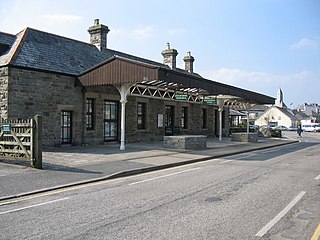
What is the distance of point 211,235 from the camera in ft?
16.6

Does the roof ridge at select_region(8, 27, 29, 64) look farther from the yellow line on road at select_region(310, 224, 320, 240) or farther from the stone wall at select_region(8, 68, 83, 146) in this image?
the yellow line on road at select_region(310, 224, 320, 240)

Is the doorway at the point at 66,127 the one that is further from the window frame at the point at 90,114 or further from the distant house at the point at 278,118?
the distant house at the point at 278,118

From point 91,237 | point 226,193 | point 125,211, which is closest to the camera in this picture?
point 91,237

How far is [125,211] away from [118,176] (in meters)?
4.12

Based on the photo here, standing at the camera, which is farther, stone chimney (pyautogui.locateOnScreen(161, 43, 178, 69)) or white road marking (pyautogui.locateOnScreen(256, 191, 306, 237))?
stone chimney (pyautogui.locateOnScreen(161, 43, 178, 69))

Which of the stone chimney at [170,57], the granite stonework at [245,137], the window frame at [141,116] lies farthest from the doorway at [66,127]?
the stone chimney at [170,57]

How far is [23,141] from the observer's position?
11.9 m

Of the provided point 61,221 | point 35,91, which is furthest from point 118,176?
point 35,91

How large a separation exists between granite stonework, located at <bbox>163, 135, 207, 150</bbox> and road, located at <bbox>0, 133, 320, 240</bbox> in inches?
345

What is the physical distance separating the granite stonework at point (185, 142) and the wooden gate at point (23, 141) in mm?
9235

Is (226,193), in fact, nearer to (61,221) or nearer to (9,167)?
(61,221)

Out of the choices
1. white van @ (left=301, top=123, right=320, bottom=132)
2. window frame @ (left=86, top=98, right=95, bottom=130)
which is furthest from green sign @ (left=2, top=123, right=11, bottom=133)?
white van @ (left=301, top=123, right=320, bottom=132)

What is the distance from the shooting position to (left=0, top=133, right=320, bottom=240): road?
Result: 205 inches

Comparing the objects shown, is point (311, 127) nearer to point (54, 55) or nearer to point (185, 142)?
point (185, 142)
